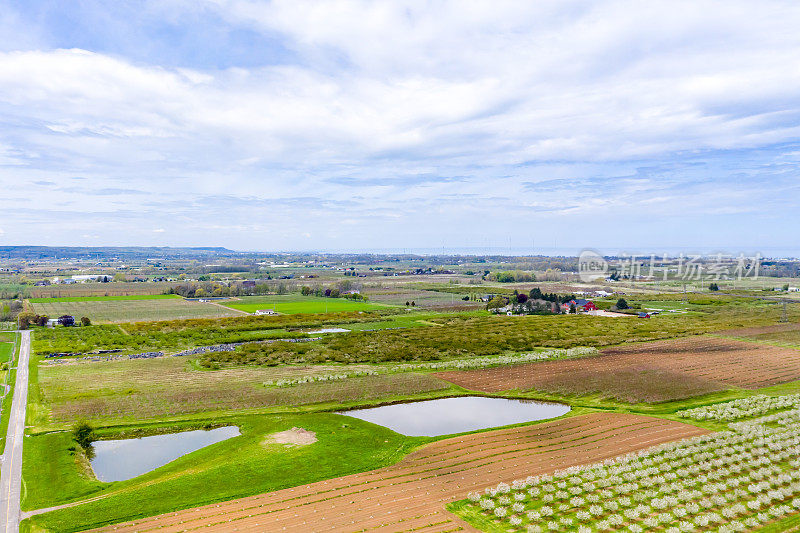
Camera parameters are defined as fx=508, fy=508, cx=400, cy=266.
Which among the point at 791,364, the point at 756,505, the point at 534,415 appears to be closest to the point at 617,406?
→ the point at 534,415

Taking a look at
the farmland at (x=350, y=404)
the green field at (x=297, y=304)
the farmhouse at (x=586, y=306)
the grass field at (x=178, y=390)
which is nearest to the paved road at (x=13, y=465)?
the farmland at (x=350, y=404)

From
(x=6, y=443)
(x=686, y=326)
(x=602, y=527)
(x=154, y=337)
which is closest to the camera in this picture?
(x=602, y=527)

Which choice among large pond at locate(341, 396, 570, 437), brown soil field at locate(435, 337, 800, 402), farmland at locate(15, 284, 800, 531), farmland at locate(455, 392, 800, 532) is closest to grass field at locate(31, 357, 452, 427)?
farmland at locate(15, 284, 800, 531)

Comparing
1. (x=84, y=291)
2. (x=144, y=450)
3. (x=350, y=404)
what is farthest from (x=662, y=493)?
(x=84, y=291)

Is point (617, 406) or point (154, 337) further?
point (154, 337)

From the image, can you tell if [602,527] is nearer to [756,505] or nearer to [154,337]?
[756,505]

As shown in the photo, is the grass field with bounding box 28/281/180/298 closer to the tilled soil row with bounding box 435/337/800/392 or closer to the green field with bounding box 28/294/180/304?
the green field with bounding box 28/294/180/304
